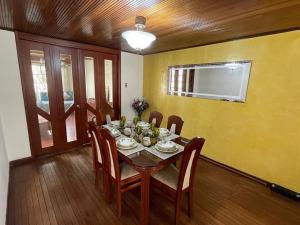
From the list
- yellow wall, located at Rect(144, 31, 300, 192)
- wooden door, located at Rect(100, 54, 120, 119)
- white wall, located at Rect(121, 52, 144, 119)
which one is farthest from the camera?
white wall, located at Rect(121, 52, 144, 119)

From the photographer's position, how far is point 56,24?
220cm

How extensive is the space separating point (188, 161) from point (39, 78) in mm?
2931

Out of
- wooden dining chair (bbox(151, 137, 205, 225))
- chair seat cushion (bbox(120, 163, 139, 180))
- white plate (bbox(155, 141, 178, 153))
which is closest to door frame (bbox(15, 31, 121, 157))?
chair seat cushion (bbox(120, 163, 139, 180))

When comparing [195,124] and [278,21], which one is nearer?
[278,21]

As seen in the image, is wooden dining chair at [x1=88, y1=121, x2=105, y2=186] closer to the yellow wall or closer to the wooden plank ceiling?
the wooden plank ceiling

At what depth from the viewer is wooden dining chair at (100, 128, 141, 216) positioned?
164 centimetres

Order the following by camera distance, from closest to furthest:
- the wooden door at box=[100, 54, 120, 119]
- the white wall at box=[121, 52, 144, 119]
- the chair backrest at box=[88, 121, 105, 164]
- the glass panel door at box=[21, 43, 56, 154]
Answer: the chair backrest at box=[88, 121, 105, 164], the glass panel door at box=[21, 43, 56, 154], the wooden door at box=[100, 54, 120, 119], the white wall at box=[121, 52, 144, 119]

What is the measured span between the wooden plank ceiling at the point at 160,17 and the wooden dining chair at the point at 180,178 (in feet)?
4.48

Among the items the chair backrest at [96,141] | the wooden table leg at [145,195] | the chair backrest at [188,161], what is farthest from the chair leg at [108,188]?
the chair backrest at [188,161]

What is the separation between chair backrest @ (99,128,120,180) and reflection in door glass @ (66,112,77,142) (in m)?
1.95

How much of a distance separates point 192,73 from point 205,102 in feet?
2.19

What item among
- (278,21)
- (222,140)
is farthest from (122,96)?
(278,21)

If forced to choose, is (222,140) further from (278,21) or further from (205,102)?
(278,21)

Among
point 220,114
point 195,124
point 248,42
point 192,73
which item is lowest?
point 195,124
